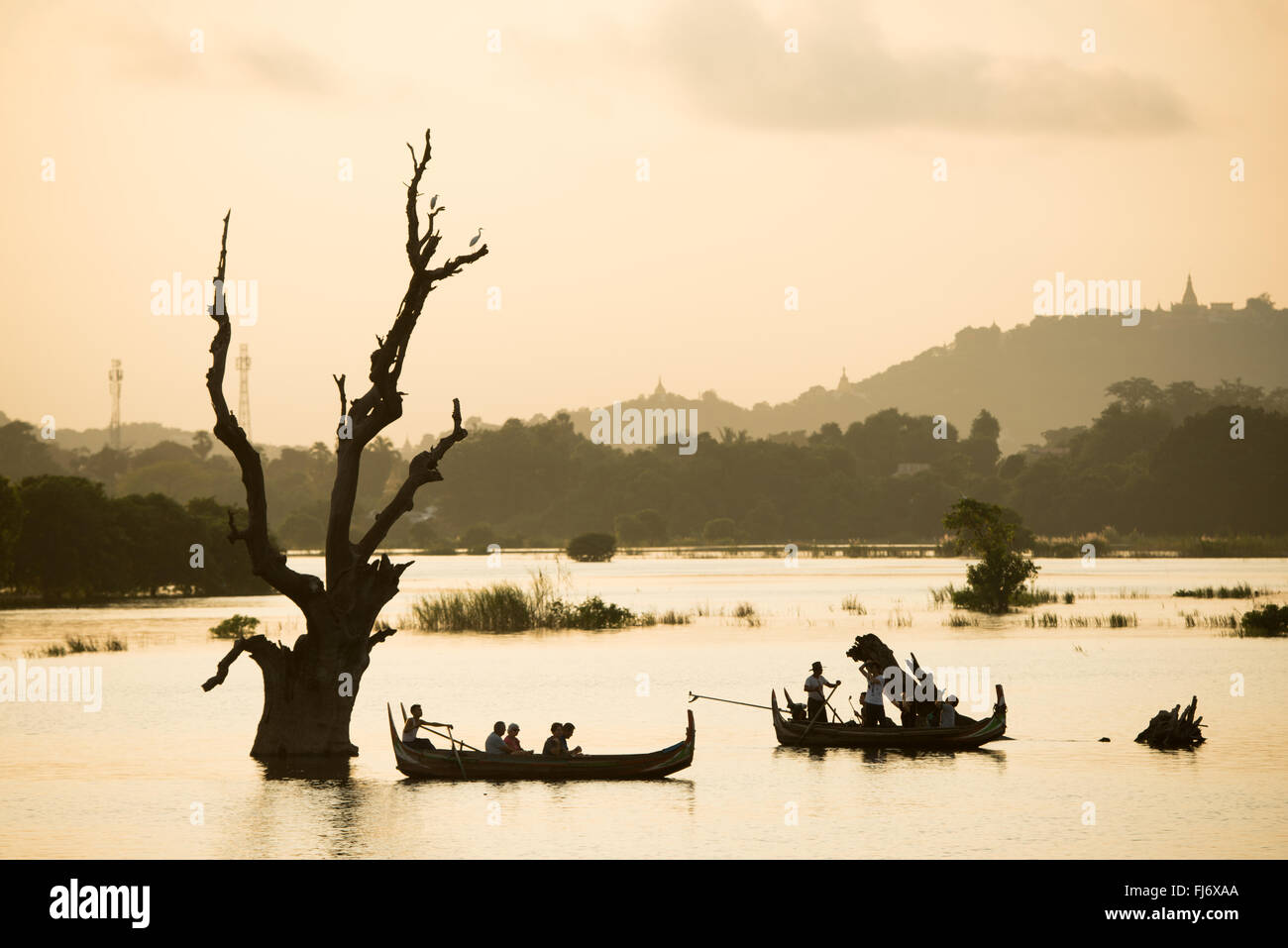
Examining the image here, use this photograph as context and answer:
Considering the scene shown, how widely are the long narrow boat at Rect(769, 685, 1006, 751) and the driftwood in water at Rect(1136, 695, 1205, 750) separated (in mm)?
3637

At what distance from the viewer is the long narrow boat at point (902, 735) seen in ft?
116

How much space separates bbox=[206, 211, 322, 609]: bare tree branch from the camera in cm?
3059

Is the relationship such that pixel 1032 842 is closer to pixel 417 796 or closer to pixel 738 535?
pixel 417 796

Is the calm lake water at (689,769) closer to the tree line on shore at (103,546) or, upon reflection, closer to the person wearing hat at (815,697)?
the person wearing hat at (815,697)

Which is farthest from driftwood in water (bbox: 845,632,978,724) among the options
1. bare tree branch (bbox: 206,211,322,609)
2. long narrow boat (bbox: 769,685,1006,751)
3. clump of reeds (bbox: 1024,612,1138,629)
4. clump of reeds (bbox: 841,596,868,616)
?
clump of reeds (bbox: 841,596,868,616)

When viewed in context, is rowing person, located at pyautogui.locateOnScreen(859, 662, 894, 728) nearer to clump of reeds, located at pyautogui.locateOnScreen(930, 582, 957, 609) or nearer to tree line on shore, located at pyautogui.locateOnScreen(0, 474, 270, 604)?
clump of reeds, located at pyautogui.locateOnScreen(930, 582, 957, 609)

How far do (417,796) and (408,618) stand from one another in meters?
48.7

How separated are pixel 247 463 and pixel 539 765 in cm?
859

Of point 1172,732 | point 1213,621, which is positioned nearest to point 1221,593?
point 1213,621

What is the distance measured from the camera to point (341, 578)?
32.1 meters

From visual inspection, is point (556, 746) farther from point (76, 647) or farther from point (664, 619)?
point (664, 619)

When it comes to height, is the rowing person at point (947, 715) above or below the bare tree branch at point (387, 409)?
below

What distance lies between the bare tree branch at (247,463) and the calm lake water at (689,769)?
4.12 metres

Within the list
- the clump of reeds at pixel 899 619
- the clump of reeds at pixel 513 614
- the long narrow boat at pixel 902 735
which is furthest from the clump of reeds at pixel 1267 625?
the long narrow boat at pixel 902 735
